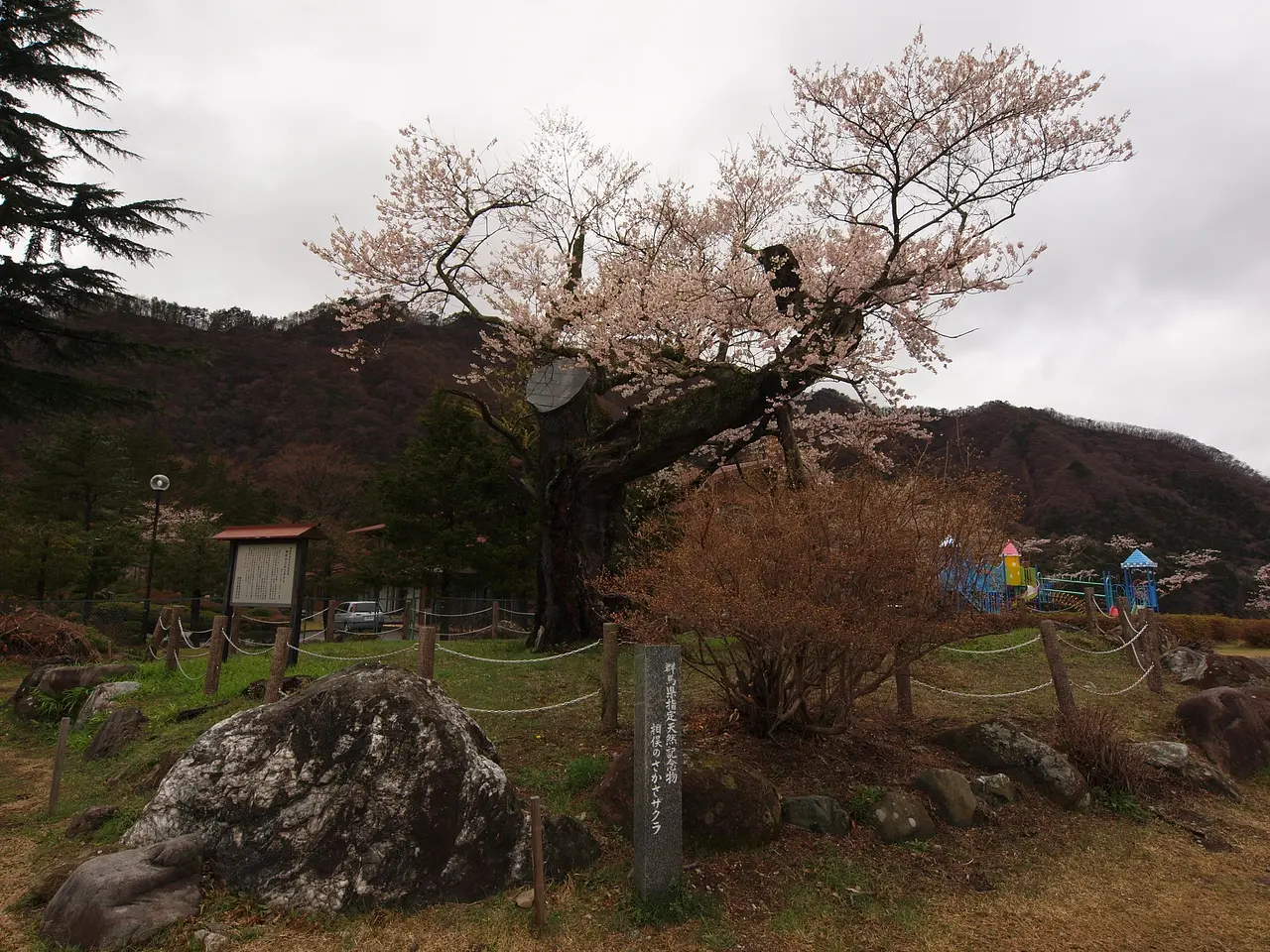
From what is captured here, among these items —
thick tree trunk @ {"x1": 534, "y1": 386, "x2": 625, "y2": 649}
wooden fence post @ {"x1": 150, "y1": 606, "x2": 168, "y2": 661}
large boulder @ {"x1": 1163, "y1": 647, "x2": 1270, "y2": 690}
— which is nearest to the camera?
large boulder @ {"x1": 1163, "y1": 647, "x2": 1270, "y2": 690}

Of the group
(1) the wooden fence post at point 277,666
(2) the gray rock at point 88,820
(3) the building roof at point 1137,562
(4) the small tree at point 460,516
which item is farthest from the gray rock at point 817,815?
(3) the building roof at point 1137,562

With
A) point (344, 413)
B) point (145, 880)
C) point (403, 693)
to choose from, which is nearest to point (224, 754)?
point (145, 880)

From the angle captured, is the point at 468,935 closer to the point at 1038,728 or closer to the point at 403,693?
the point at 403,693

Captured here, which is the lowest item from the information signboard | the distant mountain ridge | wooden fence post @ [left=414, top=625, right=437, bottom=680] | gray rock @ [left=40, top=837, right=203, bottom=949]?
gray rock @ [left=40, top=837, right=203, bottom=949]

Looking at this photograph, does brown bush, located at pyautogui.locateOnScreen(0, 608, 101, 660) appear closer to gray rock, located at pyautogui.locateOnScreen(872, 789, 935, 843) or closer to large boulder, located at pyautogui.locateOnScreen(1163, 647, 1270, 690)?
gray rock, located at pyautogui.locateOnScreen(872, 789, 935, 843)

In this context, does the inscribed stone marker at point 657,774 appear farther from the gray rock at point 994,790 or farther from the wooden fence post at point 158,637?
the wooden fence post at point 158,637

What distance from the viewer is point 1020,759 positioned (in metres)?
6.48

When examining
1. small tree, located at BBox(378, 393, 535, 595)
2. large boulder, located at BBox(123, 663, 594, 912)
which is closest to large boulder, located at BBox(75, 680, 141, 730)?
large boulder, located at BBox(123, 663, 594, 912)

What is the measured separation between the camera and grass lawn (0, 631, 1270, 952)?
4.08 meters

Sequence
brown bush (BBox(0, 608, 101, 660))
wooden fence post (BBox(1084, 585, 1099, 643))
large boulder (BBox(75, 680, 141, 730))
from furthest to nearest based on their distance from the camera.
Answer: wooden fence post (BBox(1084, 585, 1099, 643)) → brown bush (BBox(0, 608, 101, 660)) → large boulder (BBox(75, 680, 141, 730))

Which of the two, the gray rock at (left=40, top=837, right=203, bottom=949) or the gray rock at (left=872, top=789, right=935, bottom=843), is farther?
the gray rock at (left=872, top=789, right=935, bottom=843)

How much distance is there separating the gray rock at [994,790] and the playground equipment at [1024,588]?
144 centimetres

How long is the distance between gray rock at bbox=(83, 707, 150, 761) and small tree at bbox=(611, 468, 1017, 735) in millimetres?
Result: 5660

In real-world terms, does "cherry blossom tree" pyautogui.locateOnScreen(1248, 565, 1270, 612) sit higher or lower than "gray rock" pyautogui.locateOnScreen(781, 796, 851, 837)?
higher
